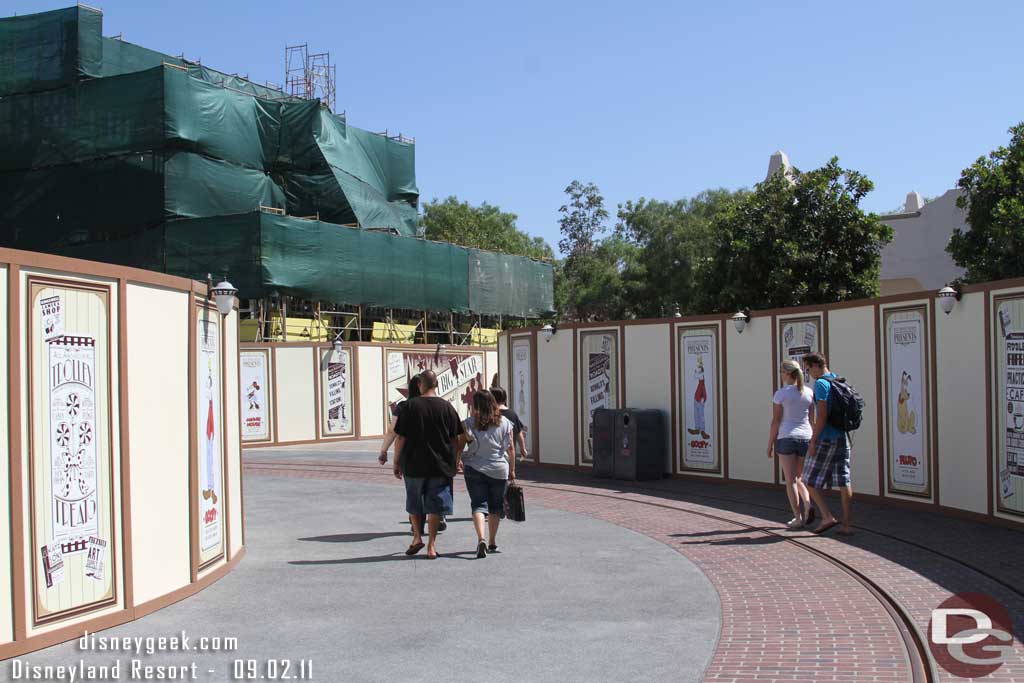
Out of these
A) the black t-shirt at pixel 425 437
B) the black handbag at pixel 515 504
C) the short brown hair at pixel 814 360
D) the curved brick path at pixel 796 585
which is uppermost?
the short brown hair at pixel 814 360

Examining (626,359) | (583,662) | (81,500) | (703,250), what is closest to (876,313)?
(626,359)

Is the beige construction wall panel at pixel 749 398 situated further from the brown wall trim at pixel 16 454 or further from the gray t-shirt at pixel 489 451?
the brown wall trim at pixel 16 454

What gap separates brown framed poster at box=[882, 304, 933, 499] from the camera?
458 inches

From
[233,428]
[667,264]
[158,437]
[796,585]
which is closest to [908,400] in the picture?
[796,585]

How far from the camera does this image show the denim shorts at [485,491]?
9.53m

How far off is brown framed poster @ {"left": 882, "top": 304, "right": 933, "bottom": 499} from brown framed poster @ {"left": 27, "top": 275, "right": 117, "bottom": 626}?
8.75 metres

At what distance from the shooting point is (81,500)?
22.0 ft

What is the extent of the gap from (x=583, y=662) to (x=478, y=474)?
12.1 feet

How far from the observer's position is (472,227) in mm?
77375

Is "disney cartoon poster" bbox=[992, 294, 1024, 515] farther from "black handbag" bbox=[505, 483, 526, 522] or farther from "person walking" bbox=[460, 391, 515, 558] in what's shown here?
"person walking" bbox=[460, 391, 515, 558]

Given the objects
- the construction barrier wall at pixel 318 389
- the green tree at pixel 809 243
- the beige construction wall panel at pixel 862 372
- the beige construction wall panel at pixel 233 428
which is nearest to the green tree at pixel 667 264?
the green tree at pixel 809 243

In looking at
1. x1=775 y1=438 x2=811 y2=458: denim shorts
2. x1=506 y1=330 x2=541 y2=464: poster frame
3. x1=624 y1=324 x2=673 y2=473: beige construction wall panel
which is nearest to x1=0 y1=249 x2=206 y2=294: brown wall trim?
x1=775 y1=438 x2=811 y2=458: denim shorts

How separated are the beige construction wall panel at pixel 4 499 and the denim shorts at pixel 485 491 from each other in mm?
4270

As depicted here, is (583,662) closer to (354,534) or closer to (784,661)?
(784,661)
